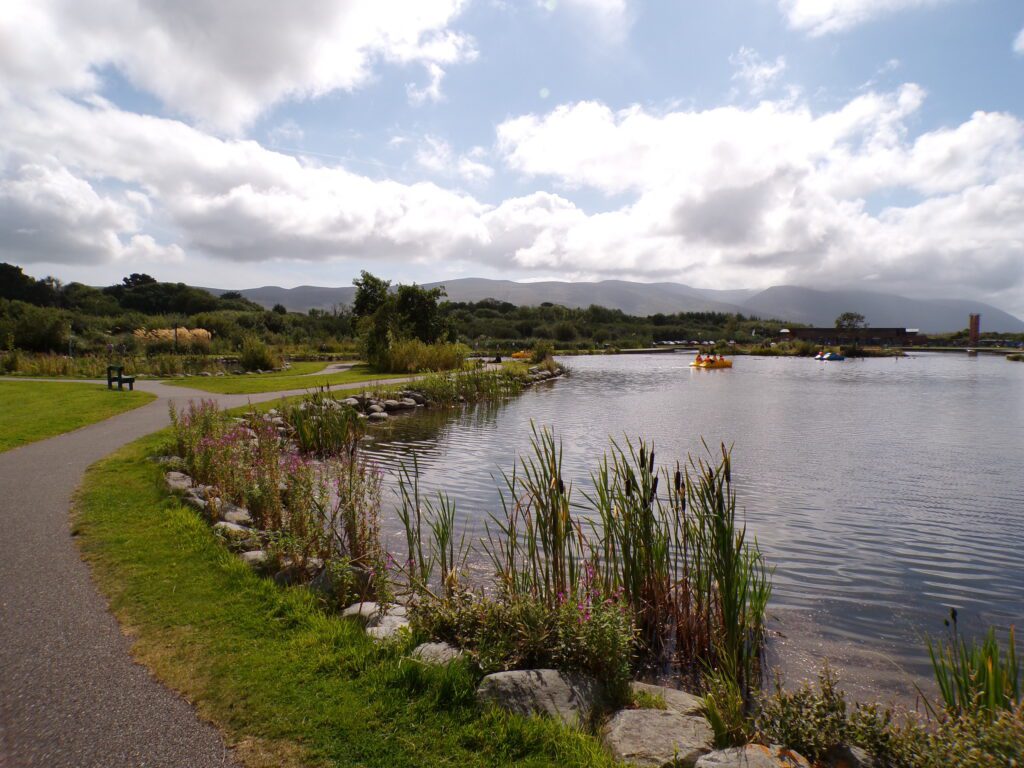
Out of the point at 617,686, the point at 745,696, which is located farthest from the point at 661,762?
the point at 745,696

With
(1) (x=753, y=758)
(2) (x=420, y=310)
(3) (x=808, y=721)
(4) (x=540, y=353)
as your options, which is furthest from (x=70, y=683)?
(4) (x=540, y=353)

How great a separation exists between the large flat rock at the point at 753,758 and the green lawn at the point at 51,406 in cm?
1117

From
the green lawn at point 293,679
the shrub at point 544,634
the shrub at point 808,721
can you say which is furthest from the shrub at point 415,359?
the shrub at point 808,721

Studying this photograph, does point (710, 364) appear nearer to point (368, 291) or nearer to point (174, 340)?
point (368, 291)

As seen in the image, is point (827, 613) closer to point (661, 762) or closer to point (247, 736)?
point (661, 762)

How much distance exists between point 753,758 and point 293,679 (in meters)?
2.45

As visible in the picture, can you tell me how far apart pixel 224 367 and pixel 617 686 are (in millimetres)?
25380

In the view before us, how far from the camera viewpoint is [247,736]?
2.93 metres

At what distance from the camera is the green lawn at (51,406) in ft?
35.3

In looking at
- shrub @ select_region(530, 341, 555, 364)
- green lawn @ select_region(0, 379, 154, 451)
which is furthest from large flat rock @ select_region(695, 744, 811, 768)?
shrub @ select_region(530, 341, 555, 364)

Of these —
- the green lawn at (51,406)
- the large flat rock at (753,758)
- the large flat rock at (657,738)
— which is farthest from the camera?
the green lawn at (51,406)

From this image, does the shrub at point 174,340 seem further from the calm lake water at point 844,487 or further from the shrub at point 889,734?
the shrub at point 889,734

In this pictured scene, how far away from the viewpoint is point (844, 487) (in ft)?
29.7

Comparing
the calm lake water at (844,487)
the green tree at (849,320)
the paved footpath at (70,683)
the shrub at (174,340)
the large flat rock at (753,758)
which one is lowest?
the calm lake water at (844,487)
